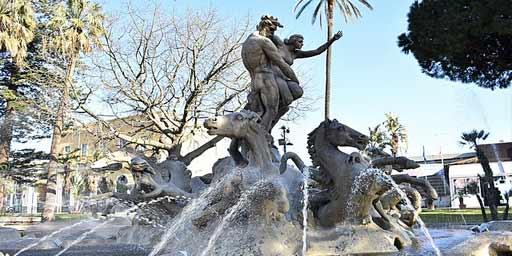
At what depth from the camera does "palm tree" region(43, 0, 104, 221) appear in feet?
77.1

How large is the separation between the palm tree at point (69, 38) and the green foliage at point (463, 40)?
46.5ft

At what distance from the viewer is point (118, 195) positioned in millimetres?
8172

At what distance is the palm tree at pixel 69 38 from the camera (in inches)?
925

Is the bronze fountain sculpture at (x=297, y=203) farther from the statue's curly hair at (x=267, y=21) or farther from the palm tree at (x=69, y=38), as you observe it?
the palm tree at (x=69, y=38)

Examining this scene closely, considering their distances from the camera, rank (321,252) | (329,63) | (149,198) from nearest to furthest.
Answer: (321,252)
(149,198)
(329,63)

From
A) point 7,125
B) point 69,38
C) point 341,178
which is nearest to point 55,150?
point 7,125

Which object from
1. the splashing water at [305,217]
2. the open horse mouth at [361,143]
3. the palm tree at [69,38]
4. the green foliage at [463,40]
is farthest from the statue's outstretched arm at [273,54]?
the palm tree at [69,38]

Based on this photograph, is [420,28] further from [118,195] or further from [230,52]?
[118,195]

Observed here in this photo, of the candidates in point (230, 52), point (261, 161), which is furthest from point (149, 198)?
point (230, 52)

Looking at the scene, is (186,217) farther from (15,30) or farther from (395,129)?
(395,129)

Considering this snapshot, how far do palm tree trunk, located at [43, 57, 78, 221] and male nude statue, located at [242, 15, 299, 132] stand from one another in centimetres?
1731

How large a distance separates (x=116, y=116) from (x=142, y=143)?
1862mm

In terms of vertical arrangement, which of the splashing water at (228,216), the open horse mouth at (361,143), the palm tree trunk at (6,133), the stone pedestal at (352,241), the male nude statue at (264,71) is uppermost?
the palm tree trunk at (6,133)

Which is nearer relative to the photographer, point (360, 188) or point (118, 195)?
point (360, 188)
